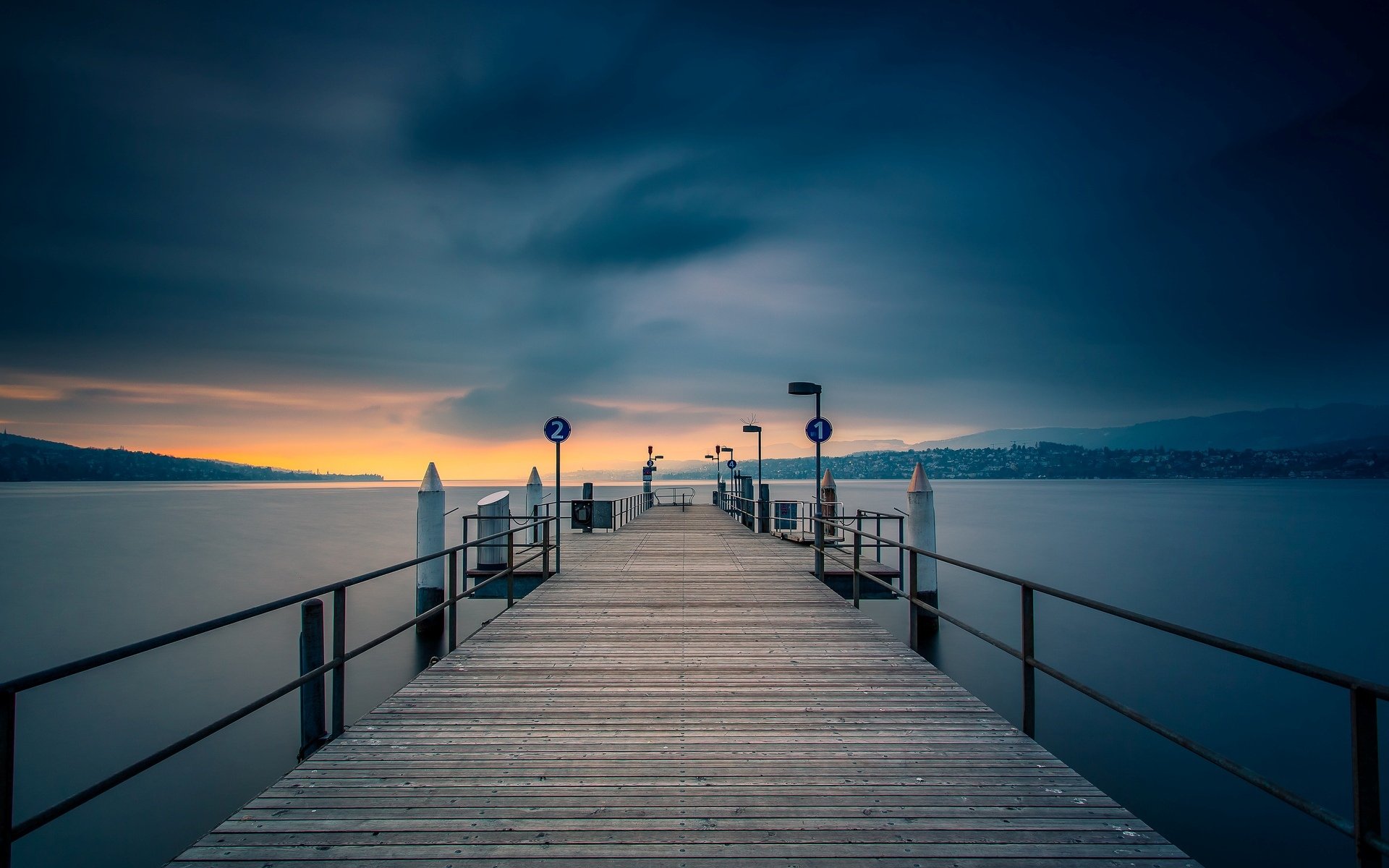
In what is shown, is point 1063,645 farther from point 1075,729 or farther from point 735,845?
point 735,845

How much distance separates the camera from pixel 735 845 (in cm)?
303

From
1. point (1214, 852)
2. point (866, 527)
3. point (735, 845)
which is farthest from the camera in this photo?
point (866, 527)

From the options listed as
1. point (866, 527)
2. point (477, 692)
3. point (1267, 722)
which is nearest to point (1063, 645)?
point (1267, 722)

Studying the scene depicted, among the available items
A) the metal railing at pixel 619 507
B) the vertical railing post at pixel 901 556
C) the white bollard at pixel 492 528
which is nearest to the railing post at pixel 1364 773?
the vertical railing post at pixel 901 556

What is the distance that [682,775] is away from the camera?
12.3 ft

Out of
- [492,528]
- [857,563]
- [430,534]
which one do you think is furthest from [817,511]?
[430,534]

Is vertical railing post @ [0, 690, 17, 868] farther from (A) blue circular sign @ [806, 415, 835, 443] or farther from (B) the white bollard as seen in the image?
(A) blue circular sign @ [806, 415, 835, 443]

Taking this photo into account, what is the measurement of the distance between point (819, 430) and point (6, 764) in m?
14.1

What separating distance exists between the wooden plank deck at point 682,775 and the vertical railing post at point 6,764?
670 mm

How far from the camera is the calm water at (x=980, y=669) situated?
916 cm

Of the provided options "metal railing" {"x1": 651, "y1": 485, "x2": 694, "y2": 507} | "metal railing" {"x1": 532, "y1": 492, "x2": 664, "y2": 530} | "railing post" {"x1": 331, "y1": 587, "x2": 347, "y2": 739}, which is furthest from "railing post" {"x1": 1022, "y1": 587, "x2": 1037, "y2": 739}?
"metal railing" {"x1": 651, "y1": 485, "x2": 694, "y2": 507}

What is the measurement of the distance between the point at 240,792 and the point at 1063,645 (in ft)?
60.7

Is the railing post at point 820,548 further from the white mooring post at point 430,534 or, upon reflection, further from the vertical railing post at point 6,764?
the vertical railing post at point 6,764

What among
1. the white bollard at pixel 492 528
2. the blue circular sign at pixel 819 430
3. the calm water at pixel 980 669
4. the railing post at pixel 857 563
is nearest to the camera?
the railing post at pixel 857 563
